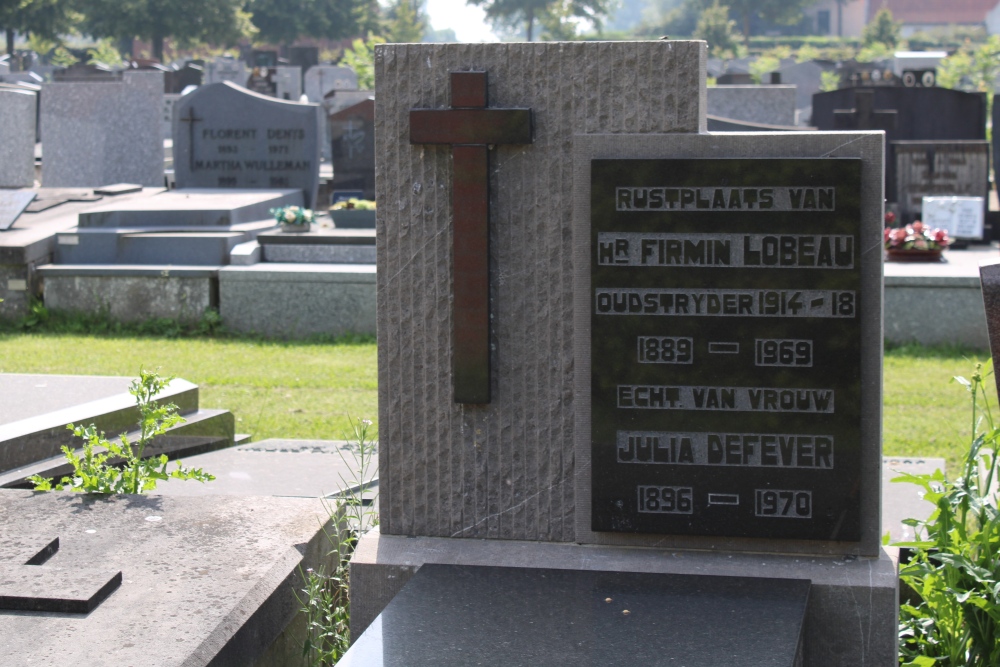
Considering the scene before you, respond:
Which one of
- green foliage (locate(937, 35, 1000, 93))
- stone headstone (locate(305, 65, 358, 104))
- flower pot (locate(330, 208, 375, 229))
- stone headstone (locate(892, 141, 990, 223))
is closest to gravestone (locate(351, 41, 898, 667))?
flower pot (locate(330, 208, 375, 229))

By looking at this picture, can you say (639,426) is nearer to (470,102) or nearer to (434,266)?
(434,266)

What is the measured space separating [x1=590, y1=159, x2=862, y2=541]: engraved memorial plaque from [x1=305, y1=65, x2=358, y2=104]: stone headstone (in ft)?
72.1

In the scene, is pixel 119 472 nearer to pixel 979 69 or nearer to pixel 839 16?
pixel 979 69

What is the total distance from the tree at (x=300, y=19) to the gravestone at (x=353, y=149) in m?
44.9

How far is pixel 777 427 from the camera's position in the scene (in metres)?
2.61

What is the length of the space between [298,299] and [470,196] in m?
5.41

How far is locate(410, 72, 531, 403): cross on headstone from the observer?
2.64 m

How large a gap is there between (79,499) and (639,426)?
146 centimetres

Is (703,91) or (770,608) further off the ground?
(703,91)

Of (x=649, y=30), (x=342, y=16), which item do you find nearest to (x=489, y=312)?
(x=342, y=16)

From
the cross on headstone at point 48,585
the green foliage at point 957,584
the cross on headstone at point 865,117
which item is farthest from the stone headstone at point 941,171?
the cross on headstone at point 48,585

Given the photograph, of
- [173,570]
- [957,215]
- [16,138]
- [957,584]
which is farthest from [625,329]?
[16,138]

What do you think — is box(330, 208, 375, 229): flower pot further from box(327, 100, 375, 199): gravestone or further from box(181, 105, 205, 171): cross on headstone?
box(327, 100, 375, 199): gravestone

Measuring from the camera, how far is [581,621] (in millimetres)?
2299
